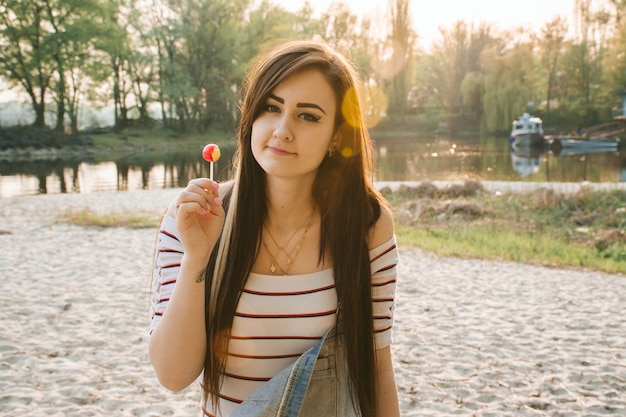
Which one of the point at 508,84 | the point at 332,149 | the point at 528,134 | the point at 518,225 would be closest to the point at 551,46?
the point at 508,84

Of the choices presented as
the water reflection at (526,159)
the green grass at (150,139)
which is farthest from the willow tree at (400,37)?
the water reflection at (526,159)

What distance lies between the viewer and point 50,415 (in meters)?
3.27

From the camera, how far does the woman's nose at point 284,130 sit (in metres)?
1.56

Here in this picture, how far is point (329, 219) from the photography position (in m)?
1.72

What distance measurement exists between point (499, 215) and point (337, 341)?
34.6 ft

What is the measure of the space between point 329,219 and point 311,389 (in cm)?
55

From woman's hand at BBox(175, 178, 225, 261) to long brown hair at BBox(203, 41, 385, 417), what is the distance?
12cm

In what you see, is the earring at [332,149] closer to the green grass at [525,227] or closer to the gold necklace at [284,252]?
the gold necklace at [284,252]

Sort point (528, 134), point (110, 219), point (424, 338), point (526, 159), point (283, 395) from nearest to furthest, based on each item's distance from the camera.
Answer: point (283, 395)
point (424, 338)
point (110, 219)
point (526, 159)
point (528, 134)

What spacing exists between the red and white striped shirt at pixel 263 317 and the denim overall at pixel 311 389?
8 centimetres

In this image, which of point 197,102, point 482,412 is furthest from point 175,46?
point 482,412

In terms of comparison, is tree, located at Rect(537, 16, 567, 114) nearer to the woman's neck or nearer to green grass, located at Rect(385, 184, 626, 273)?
green grass, located at Rect(385, 184, 626, 273)

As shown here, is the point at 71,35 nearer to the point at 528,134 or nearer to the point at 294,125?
the point at 528,134

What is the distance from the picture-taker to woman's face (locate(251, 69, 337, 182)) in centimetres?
158
